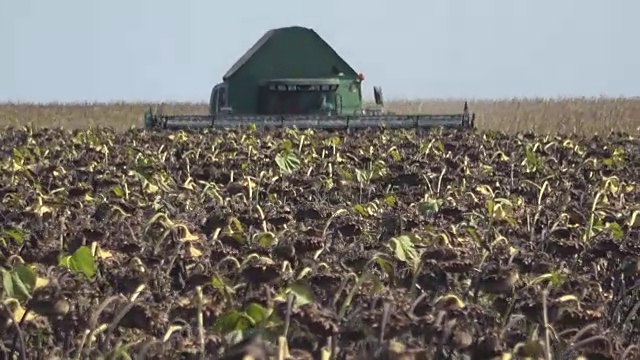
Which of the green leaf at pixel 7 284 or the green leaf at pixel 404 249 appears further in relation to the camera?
the green leaf at pixel 404 249

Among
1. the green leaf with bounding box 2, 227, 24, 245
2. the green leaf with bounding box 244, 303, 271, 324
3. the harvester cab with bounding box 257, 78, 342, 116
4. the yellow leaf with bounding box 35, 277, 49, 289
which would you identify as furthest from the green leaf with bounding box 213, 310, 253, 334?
the harvester cab with bounding box 257, 78, 342, 116

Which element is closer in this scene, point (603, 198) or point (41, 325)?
point (41, 325)

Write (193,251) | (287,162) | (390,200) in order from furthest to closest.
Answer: (287,162) < (390,200) < (193,251)

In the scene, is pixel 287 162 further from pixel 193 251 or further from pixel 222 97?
pixel 222 97

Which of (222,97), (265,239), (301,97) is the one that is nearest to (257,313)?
(265,239)

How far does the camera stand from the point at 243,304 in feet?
12.1

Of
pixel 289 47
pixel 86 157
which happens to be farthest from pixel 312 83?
pixel 86 157

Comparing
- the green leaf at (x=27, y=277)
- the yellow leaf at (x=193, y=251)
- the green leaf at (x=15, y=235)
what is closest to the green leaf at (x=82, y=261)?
the yellow leaf at (x=193, y=251)

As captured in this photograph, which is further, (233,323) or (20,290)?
(20,290)

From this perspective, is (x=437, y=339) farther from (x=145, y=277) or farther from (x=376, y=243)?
(x=376, y=243)

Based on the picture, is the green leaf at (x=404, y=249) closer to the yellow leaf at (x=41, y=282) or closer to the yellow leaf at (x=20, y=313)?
the yellow leaf at (x=41, y=282)

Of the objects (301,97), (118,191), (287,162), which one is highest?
(118,191)

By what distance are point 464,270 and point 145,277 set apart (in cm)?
96

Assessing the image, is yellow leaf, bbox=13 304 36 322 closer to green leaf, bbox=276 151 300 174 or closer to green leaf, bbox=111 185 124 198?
green leaf, bbox=111 185 124 198
